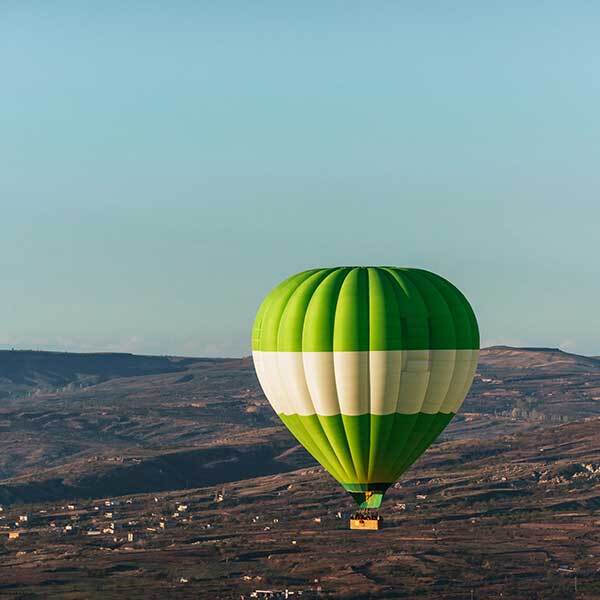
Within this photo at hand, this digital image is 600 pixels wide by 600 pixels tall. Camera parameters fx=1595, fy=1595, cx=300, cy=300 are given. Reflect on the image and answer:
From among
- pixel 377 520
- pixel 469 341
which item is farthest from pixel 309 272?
pixel 377 520

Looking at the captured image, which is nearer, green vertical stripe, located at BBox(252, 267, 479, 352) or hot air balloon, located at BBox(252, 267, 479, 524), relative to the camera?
hot air balloon, located at BBox(252, 267, 479, 524)

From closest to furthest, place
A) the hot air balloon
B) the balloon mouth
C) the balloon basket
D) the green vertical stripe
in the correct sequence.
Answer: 1. the balloon basket
2. the balloon mouth
3. the hot air balloon
4. the green vertical stripe

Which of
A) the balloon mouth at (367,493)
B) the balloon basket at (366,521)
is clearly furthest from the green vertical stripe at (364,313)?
the balloon basket at (366,521)

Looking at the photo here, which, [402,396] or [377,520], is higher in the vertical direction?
[402,396]

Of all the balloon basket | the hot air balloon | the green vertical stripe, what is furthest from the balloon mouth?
the green vertical stripe

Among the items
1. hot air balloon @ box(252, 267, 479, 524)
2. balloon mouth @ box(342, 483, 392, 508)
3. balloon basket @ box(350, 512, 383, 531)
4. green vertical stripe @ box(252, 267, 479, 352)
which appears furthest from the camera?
green vertical stripe @ box(252, 267, 479, 352)

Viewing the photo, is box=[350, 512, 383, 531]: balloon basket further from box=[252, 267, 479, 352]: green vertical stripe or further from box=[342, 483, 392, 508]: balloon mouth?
box=[252, 267, 479, 352]: green vertical stripe

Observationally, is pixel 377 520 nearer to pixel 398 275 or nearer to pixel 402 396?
pixel 402 396
